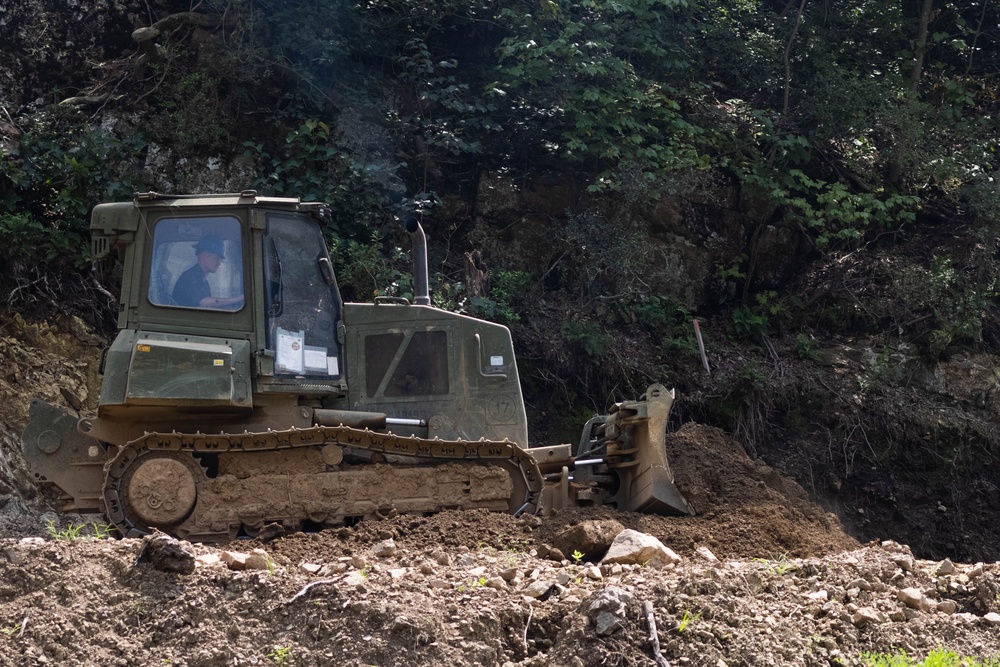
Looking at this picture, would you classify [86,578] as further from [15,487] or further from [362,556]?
[15,487]

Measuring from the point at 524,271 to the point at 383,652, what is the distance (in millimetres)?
8765

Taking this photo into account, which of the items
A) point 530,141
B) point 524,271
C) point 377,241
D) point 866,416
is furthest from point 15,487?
point 866,416

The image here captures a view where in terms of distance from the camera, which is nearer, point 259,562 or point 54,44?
point 259,562

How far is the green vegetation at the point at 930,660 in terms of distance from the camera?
5273 millimetres

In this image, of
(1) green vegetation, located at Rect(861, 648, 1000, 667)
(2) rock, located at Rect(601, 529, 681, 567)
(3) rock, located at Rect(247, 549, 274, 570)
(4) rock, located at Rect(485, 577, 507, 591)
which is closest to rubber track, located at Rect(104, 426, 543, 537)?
(2) rock, located at Rect(601, 529, 681, 567)

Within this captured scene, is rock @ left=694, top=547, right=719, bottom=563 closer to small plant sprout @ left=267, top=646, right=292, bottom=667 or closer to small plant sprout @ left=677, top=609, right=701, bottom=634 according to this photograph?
small plant sprout @ left=677, top=609, right=701, bottom=634

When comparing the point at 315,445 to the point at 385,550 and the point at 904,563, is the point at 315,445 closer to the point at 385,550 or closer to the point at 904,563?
the point at 385,550

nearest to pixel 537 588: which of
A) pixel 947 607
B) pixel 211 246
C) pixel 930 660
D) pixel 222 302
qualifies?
pixel 930 660

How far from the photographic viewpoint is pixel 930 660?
208 inches

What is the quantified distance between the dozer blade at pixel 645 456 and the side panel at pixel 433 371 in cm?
93

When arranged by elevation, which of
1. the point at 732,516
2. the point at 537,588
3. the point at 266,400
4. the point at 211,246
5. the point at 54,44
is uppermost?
the point at 54,44

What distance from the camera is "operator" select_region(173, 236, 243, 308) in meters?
7.80

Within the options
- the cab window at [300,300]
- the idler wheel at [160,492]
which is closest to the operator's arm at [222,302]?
the cab window at [300,300]

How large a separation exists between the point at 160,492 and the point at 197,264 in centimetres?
158
